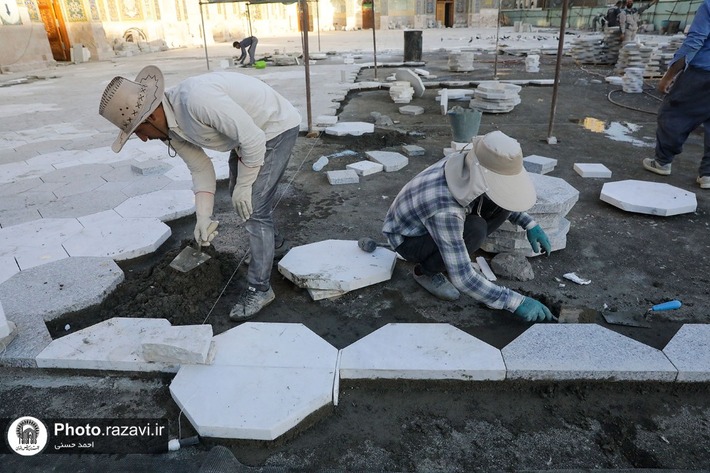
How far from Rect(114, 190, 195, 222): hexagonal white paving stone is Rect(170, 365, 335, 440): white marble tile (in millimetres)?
1973

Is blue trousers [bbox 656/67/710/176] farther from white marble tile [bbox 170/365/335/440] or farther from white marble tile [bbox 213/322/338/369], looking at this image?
white marble tile [bbox 170/365/335/440]

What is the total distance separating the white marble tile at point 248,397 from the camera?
189 cm

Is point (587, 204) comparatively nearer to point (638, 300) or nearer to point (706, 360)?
point (638, 300)

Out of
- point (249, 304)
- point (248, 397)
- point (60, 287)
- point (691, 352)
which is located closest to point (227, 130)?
point (249, 304)

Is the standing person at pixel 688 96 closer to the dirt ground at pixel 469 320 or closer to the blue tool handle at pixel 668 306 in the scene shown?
the dirt ground at pixel 469 320

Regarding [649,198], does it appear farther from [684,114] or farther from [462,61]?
[462,61]

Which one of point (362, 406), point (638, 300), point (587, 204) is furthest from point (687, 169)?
point (362, 406)

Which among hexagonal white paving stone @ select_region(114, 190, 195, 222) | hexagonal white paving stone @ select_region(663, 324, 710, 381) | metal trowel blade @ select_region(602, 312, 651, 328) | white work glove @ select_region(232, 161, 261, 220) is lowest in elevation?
metal trowel blade @ select_region(602, 312, 651, 328)

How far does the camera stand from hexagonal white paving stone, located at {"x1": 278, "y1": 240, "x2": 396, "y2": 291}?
279 centimetres

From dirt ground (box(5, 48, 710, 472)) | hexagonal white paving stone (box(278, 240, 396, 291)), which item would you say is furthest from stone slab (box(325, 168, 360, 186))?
hexagonal white paving stone (box(278, 240, 396, 291))

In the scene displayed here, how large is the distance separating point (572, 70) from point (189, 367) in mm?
12795

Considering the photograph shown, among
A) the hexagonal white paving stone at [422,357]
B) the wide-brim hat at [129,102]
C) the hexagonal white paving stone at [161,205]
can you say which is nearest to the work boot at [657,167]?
the hexagonal white paving stone at [422,357]

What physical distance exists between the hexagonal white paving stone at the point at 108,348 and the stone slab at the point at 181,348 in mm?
29

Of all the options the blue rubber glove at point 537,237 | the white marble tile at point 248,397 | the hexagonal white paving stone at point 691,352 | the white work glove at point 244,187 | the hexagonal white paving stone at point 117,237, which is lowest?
the hexagonal white paving stone at point 691,352
